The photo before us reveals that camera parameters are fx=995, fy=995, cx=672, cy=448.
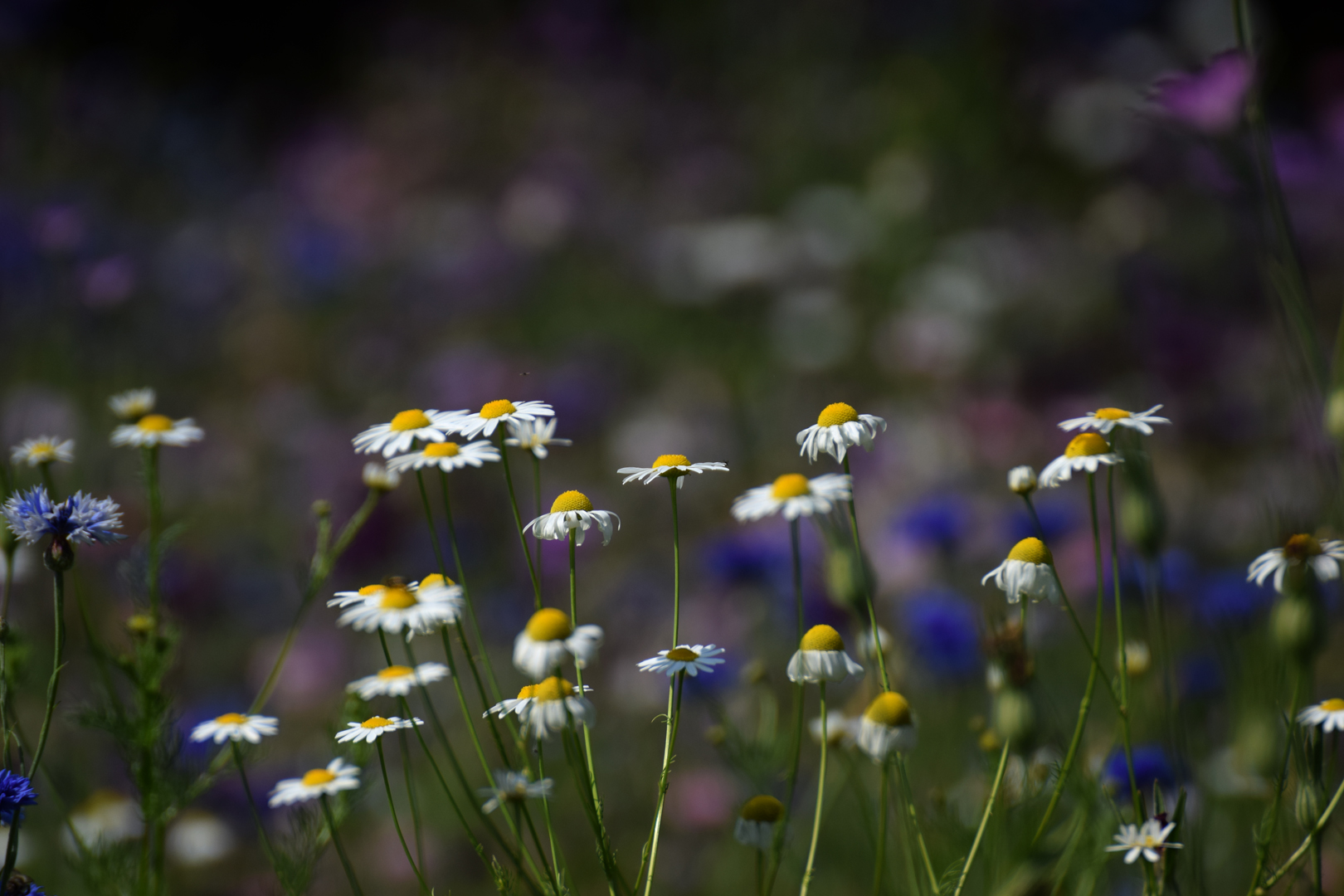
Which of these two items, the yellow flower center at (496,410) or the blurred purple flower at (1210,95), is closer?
the yellow flower center at (496,410)

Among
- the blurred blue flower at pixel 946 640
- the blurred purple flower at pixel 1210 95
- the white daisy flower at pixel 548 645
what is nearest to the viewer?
the white daisy flower at pixel 548 645

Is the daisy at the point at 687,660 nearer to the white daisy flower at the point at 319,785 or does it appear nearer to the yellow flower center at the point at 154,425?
the white daisy flower at the point at 319,785

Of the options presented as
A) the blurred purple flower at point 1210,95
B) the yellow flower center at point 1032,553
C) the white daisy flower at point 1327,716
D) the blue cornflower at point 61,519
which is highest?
the blurred purple flower at point 1210,95

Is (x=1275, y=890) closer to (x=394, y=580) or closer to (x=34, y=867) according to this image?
(x=394, y=580)

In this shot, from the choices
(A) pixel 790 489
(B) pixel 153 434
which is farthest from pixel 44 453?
(A) pixel 790 489

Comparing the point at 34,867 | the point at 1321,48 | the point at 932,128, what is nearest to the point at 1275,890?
the point at 34,867

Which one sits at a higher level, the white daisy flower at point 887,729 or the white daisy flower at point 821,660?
the white daisy flower at point 821,660

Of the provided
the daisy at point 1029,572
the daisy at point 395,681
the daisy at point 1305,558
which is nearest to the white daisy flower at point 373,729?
the daisy at point 395,681

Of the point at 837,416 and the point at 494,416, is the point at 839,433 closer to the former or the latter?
the point at 837,416
